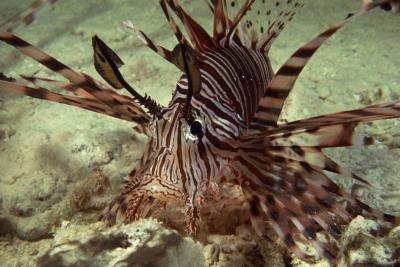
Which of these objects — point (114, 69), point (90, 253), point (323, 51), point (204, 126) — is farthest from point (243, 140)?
point (323, 51)

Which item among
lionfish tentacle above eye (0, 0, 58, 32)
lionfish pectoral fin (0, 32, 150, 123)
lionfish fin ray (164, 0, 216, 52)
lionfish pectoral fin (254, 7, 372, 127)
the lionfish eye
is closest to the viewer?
lionfish pectoral fin (254, 7, 372, 127)

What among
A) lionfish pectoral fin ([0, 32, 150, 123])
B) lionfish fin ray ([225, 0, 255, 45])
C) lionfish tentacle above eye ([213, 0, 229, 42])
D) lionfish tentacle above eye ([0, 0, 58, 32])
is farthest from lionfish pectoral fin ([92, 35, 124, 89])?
lionfish tentacle above eye ([213, 0, 229, 42])

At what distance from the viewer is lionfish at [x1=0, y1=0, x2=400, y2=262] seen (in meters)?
1.72

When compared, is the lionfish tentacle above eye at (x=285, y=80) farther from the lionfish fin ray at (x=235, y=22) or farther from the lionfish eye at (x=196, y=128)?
the lionfish fin ray at (x=235, y=22)

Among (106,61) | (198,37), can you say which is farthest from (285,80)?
(198,37)

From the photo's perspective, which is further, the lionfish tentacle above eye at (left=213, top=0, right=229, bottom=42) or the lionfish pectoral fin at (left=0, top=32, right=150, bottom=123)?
the lionfish tentacle above eye at (left=213, top=0, right=229, bottom=42)

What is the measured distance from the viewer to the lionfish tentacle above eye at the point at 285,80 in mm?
1493

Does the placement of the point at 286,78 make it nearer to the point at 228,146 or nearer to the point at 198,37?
the point at 228,146

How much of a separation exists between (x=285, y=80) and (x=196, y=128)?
0.45 m

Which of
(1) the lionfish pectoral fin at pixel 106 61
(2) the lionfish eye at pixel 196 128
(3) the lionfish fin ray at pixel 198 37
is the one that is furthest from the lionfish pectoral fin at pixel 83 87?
(3) the lionfish fin ray at pixel 198 37

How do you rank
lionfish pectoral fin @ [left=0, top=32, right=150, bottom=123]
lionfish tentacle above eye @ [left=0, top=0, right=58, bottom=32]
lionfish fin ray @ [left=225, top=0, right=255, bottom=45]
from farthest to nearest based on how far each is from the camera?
lionfish fin ray @ [left=225, top=0, right=255, bottom=45], lionfish tentacle above eye @ [left=0, top=0, right=58, bottom=32], lionfish pectoral fin @ [left=0, top=32, right=150, bottom=123]

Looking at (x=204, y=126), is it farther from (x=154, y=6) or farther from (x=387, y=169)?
(x=154, y=6)

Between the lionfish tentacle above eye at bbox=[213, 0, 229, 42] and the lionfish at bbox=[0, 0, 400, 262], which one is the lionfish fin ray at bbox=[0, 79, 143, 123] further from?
the lionfish tentacle above eye at bbox=[213, 0, 229, 42]

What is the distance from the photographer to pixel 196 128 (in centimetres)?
186
